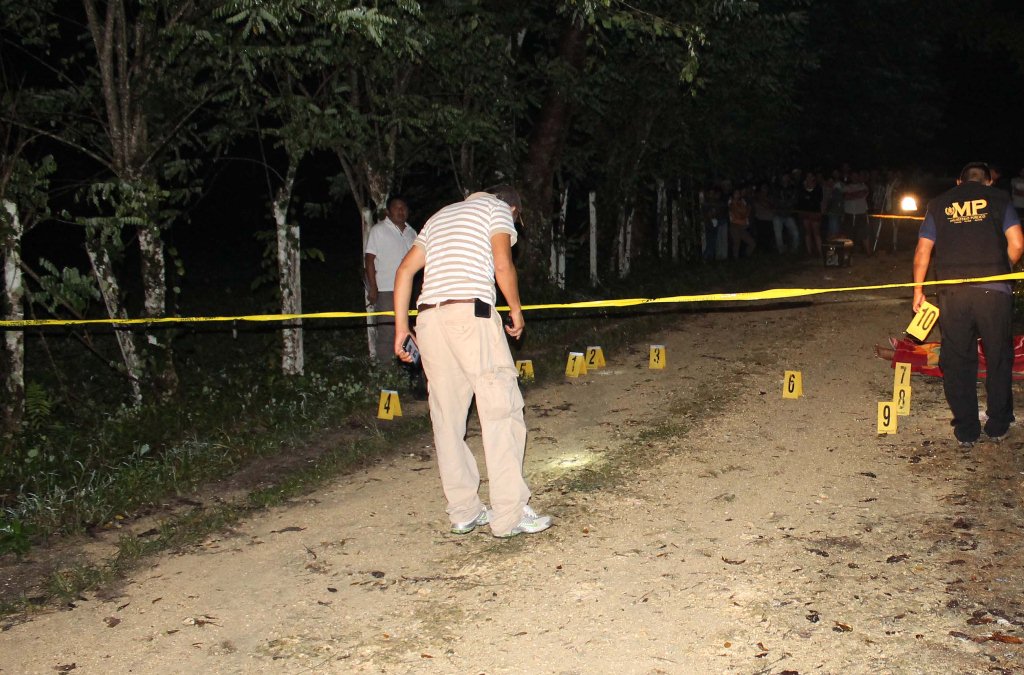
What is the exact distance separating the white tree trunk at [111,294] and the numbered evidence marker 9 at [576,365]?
3971 millimetres

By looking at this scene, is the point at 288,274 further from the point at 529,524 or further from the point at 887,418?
the point at 887,418

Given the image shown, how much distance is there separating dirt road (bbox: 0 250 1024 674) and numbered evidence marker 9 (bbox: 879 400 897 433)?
0.38 feet

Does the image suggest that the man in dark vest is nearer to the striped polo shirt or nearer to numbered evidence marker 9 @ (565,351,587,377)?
the striped polo shirt

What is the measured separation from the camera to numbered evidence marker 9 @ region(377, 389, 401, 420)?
8.72 metres

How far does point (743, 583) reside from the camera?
5.11 metres

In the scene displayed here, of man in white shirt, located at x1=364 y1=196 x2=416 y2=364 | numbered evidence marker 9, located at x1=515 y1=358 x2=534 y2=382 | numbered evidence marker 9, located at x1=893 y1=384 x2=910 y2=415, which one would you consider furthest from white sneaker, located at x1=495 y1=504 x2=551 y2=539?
man in white shirt, located at x1=364 y1=196 x2=416 y2=364

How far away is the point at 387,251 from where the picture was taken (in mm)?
9773

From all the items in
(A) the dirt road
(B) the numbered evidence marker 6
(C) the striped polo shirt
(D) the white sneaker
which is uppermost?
(C) the striped polo shirt

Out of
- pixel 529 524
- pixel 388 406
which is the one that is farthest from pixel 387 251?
pixel 529 524

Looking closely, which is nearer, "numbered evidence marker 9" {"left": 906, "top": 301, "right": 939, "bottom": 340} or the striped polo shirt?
the striped polo shirt

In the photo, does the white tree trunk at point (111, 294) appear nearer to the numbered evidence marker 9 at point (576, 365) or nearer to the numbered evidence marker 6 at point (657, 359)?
the numbered evidence marker 9 at point (576, 365)

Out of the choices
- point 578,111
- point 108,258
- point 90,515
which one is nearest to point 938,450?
A: point 90,515

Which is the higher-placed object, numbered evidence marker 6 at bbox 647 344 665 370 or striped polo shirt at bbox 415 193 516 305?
striped polo shirt at bbox 415 193 516 305

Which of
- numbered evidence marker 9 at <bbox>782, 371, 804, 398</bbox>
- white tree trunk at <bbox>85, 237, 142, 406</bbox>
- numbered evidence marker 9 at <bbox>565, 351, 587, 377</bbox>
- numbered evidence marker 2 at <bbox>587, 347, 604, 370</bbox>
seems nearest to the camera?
white tree trunk at <bbox>85, 237, 142, 406</bbox>
